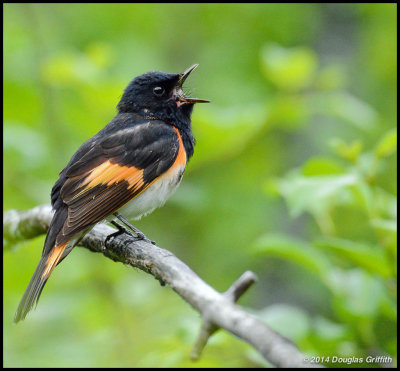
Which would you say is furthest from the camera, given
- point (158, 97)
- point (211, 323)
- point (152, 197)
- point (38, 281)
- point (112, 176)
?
point (158, 97)

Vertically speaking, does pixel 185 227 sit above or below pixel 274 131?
below

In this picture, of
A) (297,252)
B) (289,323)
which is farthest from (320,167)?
(289,323)

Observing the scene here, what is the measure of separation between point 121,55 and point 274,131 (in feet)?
6.04

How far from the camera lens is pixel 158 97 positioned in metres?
3.94

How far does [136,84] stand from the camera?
3984 millimetres

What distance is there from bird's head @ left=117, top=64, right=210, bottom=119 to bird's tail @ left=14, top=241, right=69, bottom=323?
1.36m

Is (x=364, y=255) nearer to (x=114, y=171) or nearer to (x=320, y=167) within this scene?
(x=320, y=167)

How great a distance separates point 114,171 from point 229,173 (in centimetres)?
227

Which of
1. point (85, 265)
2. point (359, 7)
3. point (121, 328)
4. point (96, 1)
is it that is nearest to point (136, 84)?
point (85, 265)

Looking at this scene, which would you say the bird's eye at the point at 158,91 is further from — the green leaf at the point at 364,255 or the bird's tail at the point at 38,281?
the green leaf at the point at 364,255

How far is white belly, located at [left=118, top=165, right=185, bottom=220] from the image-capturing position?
343 centimetres

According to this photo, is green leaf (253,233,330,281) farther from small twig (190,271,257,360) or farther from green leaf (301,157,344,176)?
small twig (190,271,257,360)

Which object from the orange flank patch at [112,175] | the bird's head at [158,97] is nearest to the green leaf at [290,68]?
the bird's head at [158,97]

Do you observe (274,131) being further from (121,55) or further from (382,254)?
(382,254)
